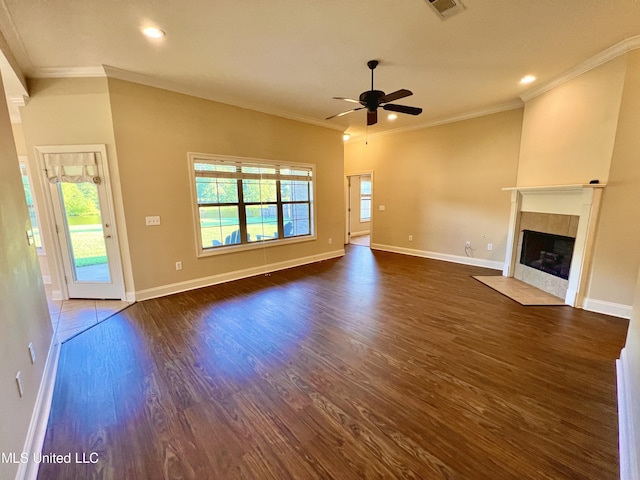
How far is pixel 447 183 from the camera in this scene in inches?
225

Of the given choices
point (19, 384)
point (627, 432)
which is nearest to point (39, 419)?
point (19, 384)

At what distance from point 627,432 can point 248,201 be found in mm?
4858

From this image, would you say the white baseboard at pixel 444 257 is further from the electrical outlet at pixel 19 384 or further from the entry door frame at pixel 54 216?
the electrical outlet at pixel 19 384

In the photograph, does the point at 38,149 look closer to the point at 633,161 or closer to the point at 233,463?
the point at 233,463

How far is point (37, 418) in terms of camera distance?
5.45ft

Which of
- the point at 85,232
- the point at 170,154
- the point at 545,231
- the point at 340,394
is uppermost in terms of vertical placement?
the point at 170,154


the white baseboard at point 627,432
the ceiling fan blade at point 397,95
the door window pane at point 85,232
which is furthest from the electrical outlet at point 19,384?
the ceiling fan blade at point 397,95

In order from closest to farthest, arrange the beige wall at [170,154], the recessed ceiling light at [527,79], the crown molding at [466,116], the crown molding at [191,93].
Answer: the crown molding at [191,93] → the beige wall at [170,154] → the recessed ceiling light at [527,79] → the crown molding at [466,116]

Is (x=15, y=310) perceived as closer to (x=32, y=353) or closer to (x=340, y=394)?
(x=32, y=353)

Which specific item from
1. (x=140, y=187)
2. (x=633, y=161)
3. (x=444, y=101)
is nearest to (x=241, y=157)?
(x=140, y=187)

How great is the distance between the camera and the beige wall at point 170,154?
11.6ft

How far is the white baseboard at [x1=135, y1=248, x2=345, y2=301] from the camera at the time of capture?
3.89 m

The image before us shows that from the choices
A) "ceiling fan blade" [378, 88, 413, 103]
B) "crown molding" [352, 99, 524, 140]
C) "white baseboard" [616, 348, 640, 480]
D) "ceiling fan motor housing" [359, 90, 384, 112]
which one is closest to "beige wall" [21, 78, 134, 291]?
"ceiling fan motor housing" [359, 90, 384, 112]

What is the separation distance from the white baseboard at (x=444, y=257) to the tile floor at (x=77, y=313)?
560 centimetres
